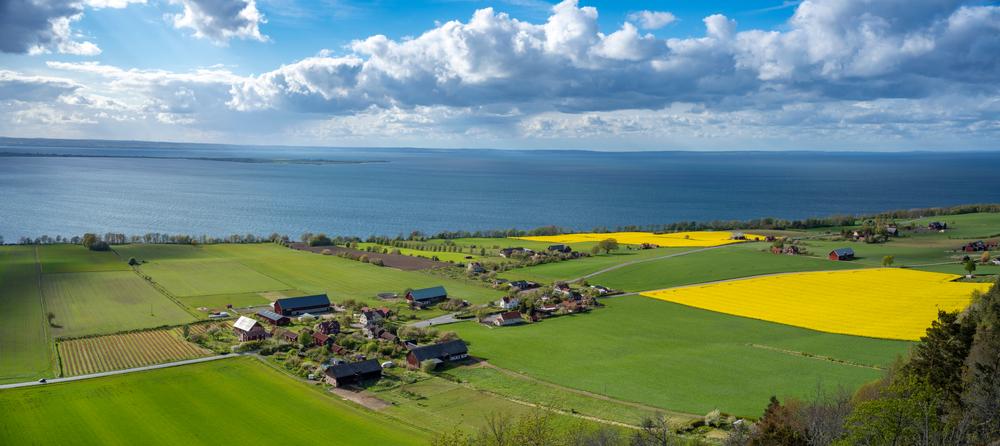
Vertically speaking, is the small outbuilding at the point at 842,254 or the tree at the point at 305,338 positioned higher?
the small outbuilding at the point at 842,254

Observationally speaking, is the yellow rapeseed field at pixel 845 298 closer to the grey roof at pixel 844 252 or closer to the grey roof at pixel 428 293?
the grey roof at pixel 844 252

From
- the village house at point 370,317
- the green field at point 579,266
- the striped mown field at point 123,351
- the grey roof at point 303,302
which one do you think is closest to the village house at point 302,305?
the grey roof at point 303,302

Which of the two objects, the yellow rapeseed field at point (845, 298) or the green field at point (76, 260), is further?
the green field at point (76, 260)

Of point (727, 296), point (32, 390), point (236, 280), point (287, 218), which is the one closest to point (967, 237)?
point (727, 296)

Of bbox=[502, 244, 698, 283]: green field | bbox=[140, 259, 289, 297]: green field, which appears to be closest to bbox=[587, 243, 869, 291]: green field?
bbox=[502, 244, 698, 283]: green field

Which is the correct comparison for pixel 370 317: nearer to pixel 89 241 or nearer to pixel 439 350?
pixel 439 350

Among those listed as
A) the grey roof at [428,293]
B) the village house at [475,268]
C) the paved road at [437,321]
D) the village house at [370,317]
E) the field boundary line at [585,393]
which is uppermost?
the village house at [475,268]

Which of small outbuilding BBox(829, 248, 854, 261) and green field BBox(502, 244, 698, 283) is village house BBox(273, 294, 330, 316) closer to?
green field BBox(502, 244, 698, 283)

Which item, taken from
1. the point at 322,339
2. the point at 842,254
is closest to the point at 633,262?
the point at 842,254
